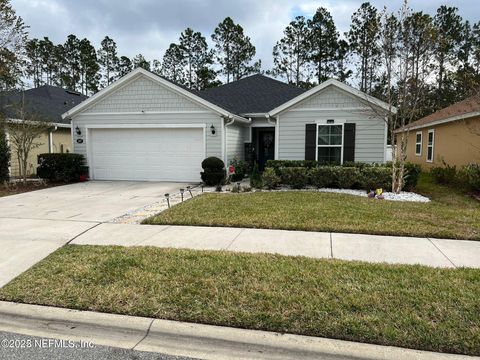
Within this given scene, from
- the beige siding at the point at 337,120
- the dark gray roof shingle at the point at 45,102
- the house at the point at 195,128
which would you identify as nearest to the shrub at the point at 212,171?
the house at the point at 195,128

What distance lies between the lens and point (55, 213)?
26.1 ft

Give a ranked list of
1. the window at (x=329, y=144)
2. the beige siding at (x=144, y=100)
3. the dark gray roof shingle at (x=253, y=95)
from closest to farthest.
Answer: the window at (x=329, y=144) < the beige siding at (x=144, y=100) < the dark gray roof shingle at (x=253, y=95)

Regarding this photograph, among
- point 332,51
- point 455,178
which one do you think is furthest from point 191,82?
point 455,178

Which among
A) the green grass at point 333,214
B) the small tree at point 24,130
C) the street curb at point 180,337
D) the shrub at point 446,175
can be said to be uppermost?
the small tree at point 24,130

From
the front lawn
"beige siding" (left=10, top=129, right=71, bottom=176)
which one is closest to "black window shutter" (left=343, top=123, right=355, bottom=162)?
the front lawn

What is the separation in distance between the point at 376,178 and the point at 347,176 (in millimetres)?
845

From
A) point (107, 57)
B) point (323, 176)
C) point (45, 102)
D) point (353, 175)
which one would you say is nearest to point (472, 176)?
point (353, 175)

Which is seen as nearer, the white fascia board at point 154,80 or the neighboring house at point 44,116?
the white fascia board at point 154,80

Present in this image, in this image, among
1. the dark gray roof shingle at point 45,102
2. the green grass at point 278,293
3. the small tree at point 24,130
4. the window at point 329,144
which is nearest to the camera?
the green grass at point 278,293

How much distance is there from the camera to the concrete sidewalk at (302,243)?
4.78m

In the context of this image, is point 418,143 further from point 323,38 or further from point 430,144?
point 323,38

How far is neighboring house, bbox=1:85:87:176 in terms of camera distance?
15.0 m

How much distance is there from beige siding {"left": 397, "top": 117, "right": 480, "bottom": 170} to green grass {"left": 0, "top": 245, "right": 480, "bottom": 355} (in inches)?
419

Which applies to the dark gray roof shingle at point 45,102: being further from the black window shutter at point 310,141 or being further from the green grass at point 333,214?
the black window shutter at point 310,141
